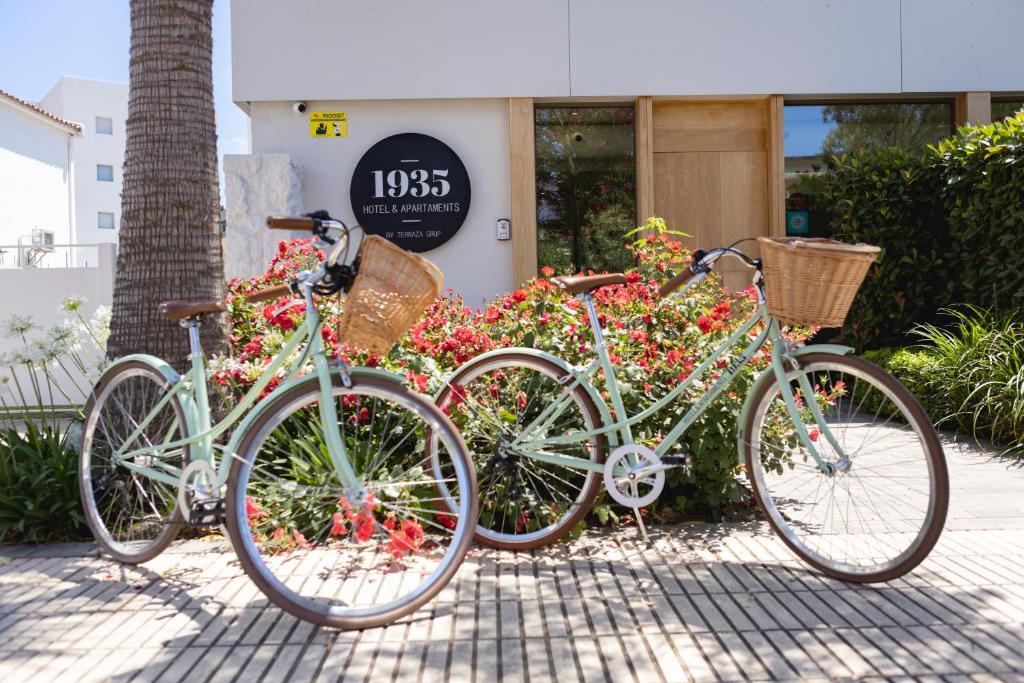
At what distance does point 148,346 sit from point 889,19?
7.57 m

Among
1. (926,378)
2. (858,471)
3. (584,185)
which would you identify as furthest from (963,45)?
(858,471)

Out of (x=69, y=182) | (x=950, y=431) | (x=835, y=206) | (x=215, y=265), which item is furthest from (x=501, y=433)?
(x=69, y=182)

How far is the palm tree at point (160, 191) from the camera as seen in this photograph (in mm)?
4059

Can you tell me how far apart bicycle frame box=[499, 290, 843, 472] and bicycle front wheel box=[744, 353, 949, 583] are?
0.17 feet

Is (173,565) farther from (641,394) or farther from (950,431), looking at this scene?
(950,431)

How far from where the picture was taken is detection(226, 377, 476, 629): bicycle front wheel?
2762mm

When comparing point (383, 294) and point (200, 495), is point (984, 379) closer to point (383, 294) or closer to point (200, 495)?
point (383, 294)

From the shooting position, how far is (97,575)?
3.36 metres

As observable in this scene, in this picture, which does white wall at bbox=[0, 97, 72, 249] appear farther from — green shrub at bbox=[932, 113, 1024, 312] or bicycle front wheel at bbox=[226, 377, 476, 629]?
bicycle front wheel at bbox=[226, 377, 476, 629]

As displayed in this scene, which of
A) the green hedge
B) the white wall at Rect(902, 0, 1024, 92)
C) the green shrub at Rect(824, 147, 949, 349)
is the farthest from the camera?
the white wall at Rect(902, 0, 1024, 92)

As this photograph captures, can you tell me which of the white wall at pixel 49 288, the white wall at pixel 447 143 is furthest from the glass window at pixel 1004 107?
the white wall at pixel 49 288

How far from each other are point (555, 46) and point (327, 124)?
2.30 m

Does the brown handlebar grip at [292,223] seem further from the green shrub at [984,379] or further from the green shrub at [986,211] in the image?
the green shrub at [986,211]

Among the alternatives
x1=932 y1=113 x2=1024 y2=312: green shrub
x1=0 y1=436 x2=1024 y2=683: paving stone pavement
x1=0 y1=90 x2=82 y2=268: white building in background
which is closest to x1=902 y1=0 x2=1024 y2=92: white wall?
x1=932 y1=113 x2=1024 y2=312: green shrub
